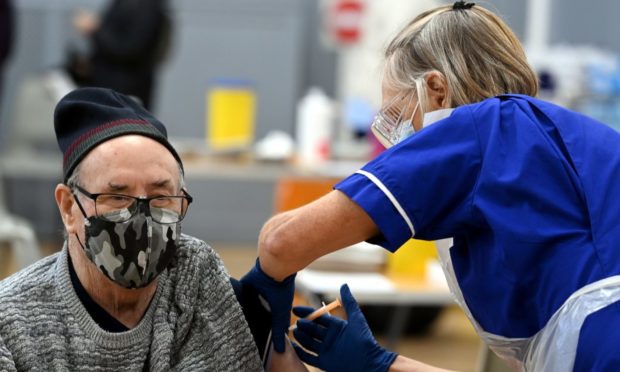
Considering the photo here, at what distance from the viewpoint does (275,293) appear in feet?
6.48

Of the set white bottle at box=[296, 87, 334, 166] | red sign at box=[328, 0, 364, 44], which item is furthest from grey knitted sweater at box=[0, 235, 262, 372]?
red sign at box=[328, 0, 364, 44]

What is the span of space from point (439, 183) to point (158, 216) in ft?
1.78

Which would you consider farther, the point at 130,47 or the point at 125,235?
the point at 130,47

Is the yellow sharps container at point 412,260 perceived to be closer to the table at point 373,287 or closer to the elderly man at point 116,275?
the table at point 373,287

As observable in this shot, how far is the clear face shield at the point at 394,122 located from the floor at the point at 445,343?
320 cm

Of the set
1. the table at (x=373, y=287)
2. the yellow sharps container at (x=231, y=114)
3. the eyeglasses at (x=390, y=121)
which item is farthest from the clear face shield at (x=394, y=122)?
the yellow sharps container at (x=231, y=114)

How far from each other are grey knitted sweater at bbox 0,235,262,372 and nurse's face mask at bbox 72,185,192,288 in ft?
0.28

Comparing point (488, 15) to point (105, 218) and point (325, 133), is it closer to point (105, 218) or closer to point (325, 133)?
point (105, 218)

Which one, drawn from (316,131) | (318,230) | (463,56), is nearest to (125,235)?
(318,230)

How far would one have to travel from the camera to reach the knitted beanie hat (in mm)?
1986

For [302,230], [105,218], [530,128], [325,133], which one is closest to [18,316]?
[105,218]

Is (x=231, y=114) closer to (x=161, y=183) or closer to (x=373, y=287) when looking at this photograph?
(x=373, y=287)

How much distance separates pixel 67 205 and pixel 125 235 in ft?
0.47

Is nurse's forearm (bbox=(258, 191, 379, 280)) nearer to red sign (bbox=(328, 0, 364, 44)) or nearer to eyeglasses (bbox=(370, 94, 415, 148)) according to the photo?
eyeglasses (bbox=(370, 94, 415, 148))
